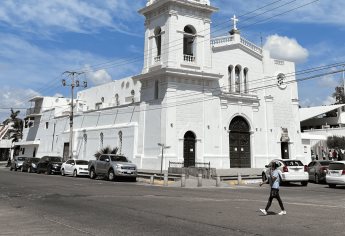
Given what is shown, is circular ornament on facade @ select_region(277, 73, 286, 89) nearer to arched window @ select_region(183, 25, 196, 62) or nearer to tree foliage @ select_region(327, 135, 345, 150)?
arched window @ select_region(183, 25, 196, 62)

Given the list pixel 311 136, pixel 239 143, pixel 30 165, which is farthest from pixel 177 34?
pixel 311 136

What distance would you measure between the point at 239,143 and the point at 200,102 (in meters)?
6.07

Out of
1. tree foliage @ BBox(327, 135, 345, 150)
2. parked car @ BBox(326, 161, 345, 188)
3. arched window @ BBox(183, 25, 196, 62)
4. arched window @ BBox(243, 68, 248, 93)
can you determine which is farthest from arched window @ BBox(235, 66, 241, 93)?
tree foliage @ BBox(327, 135, 345, 150)

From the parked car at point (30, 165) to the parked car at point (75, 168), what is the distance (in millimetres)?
6399

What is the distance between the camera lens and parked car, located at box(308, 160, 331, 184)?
82.2ft

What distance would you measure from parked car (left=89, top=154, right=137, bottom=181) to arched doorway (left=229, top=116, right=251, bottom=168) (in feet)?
42.2

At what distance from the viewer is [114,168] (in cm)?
2633

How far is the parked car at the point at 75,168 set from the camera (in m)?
31.7

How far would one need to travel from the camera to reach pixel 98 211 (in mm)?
11125

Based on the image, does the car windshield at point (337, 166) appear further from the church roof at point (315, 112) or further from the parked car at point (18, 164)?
the church roof at point (315, 112)

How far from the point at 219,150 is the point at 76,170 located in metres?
13.2

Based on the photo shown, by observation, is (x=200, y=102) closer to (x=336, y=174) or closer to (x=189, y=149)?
(x=189, y=149)

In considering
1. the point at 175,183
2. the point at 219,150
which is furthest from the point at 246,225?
the point at 219,150

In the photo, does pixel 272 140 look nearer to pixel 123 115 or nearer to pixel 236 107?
pixel 236 107
